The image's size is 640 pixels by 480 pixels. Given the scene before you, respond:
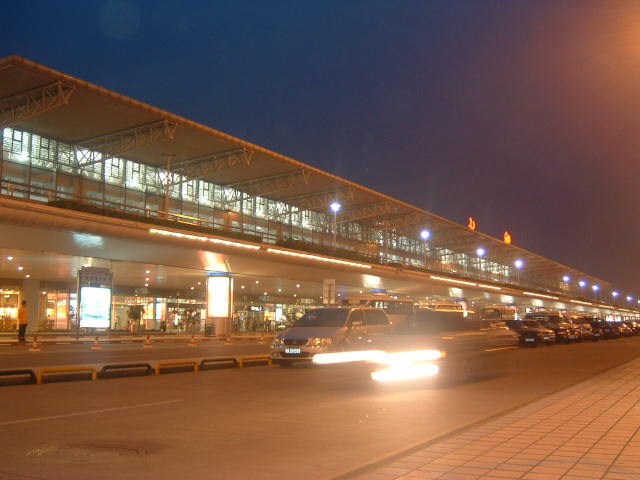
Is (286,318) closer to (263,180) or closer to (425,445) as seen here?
(263,180)

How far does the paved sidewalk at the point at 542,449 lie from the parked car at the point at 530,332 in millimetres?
21830

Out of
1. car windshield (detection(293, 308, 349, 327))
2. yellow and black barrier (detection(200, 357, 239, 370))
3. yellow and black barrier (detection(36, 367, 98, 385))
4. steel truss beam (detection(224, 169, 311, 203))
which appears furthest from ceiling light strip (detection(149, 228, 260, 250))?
yellow and black barrier (detection(36, 367, 98, 385))

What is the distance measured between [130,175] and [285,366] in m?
32.8

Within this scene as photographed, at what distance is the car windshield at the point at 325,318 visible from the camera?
776 inches

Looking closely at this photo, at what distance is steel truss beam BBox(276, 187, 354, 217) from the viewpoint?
57.2 meters

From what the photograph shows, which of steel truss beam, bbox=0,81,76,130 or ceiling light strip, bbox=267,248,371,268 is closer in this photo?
steel truss beam, bbox=0,81,76,130

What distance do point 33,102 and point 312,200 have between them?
31.5 meters

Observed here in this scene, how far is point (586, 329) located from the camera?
43.8 meters

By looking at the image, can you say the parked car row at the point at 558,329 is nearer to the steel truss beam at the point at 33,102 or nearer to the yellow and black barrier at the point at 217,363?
the yellow and black barrier at the point at 217,363

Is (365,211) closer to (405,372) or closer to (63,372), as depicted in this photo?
(63,372)

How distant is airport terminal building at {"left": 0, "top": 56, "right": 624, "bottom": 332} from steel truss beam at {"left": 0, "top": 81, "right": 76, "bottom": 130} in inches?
3.7

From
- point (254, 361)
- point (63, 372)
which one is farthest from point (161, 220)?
point (63, 372)

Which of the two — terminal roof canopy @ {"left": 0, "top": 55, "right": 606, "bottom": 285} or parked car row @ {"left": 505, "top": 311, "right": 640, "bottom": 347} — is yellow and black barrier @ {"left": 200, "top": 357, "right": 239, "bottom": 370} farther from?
terminal roof canopy @ {"left": 0, "top": 55, "right": 606, "bottom": 285}

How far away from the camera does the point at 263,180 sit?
53.5m
